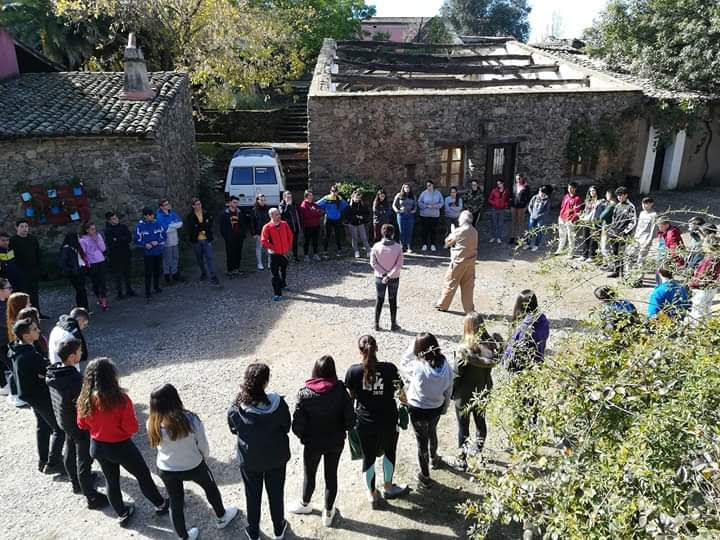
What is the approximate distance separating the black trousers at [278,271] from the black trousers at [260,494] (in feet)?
19.2

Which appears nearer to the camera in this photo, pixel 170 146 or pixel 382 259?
pixel 382 259

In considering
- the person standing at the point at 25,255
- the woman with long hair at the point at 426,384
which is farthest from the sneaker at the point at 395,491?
the person standing at the point at 25,255

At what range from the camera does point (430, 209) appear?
12.8 m

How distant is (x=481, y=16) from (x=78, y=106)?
44688 mm

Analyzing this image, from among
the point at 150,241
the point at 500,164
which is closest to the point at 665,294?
the point at 150,241

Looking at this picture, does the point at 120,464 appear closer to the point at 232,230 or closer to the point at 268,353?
the point at 268,353

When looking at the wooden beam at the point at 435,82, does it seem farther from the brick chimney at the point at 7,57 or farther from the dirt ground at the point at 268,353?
the brick chimney at the point at 7,57

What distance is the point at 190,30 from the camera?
20.3 m

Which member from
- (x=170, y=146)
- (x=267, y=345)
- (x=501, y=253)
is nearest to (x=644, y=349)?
(x=267, y=345)

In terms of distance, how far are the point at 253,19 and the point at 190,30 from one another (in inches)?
103

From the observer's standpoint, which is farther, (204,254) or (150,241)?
(204,254)

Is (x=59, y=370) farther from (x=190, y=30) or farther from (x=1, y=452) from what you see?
(x=190, y=30)

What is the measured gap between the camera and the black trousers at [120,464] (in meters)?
5.07

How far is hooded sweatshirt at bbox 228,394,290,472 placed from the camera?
4648mm
